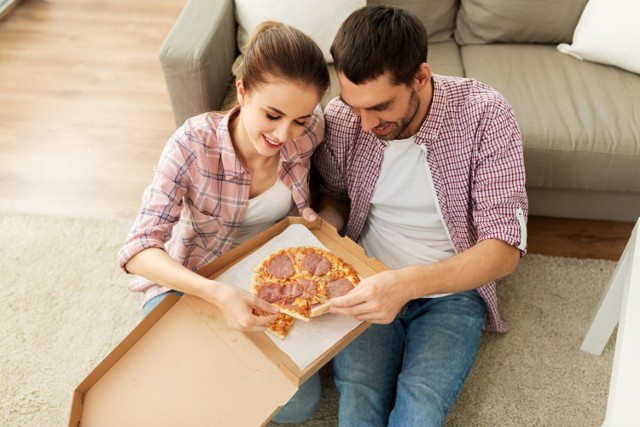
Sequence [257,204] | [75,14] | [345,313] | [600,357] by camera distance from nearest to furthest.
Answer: [345,313]
[257,204]
[600,357]
[75,14]

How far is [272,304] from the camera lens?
1.24 meters

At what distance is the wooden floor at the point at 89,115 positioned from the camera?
220 centimetres

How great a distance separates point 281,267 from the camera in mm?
1329

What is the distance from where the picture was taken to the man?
122 cm

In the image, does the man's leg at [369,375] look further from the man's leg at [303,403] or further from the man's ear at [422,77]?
the man's ear at [422,77]

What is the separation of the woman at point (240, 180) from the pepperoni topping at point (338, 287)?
Answer: 152 millimetres

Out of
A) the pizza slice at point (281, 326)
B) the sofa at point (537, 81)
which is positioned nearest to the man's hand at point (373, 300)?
the pizza slice at point (281, 326)

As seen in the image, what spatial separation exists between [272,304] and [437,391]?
48 cm

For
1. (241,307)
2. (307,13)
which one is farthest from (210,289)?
(307,13)

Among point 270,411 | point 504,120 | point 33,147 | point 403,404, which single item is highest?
point 504,120

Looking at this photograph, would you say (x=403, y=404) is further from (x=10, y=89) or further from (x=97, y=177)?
(x=10, y=89)

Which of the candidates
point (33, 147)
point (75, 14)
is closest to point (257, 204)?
point (33, 147)

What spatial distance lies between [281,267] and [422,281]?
0.34 m

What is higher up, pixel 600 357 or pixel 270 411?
pixel 270 411
